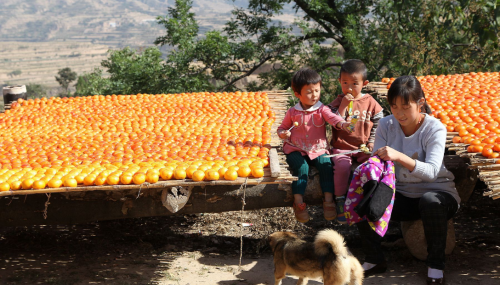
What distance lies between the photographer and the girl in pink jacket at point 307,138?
3879 millimetres

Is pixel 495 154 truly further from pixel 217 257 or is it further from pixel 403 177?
pixel 217 257

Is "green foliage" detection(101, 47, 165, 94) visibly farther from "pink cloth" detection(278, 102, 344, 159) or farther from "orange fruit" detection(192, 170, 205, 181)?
"orange fruit" detection(192, 170, 205, 181)

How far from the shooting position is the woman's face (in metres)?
3.37

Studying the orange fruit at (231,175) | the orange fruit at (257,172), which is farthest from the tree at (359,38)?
the orange fruit at (231,175)

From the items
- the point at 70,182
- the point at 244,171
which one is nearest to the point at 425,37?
the point at 244,171

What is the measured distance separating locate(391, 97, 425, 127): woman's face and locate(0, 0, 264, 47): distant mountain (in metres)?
86.1

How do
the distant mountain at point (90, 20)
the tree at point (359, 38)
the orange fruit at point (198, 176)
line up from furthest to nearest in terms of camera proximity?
the distant mountain at point (90, 20)
the tree at point (359, 38)
the orange fruit at point (198, 176)

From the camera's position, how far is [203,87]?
36.9 ft

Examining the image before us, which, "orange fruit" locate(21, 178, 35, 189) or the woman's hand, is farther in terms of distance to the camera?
"orange fruit" locate(21, 178, 35, 189)

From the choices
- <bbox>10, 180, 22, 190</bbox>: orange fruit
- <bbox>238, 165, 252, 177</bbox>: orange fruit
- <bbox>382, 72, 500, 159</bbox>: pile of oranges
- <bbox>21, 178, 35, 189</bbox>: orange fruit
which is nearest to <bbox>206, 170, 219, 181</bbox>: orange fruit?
<bbox>238, 165, 252, 177</bbox>: orange fruit

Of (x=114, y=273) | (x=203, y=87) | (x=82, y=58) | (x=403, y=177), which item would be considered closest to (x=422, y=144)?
(x=403, y=177)

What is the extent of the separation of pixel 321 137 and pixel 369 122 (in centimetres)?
48

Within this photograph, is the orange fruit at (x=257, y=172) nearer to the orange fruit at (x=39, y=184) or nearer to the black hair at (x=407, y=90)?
the black hair at (x=407, y=90)

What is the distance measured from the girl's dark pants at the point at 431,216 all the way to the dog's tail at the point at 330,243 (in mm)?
545
